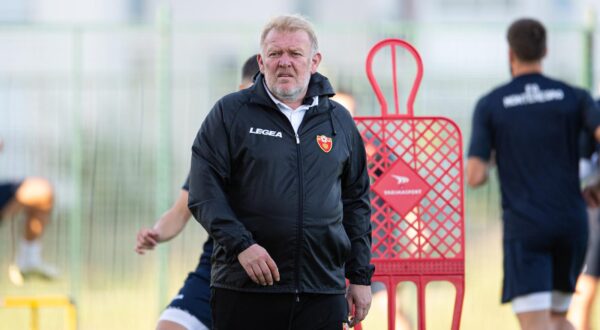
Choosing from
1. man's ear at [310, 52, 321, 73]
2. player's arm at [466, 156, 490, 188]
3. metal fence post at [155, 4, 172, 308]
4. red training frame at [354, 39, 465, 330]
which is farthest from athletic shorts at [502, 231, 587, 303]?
metal fence post at [155, 4, 172, 308]

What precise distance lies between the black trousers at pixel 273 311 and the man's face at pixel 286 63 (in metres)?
0.77

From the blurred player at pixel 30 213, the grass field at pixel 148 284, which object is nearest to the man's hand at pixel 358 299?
the grass field at pixel 148 284

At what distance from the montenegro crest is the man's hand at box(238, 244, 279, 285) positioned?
0.48 meters

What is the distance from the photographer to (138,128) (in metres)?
10.6

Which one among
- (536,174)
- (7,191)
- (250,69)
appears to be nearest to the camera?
(250,69)

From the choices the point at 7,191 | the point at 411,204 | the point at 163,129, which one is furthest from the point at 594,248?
the point at 7,191

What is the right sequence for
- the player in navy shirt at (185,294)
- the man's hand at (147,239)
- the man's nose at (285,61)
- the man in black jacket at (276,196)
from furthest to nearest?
the player in navy shirt at (185,294)
the man's hand at (147,239)
the man's nose at (285,61)
the man in black jacket at (276,196)

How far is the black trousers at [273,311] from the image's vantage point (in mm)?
4523

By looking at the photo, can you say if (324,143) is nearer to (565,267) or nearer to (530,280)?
(530,280)

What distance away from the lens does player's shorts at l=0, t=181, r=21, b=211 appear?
33.3 ft

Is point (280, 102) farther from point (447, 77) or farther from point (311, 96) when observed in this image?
point (447, 77)

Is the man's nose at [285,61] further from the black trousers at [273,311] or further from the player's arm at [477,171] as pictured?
the player's arm at [477,171]

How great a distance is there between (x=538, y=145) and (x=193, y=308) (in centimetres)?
207

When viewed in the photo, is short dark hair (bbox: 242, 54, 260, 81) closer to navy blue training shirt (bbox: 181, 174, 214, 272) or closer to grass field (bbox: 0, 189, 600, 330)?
navy blue training shirt (bbox: 181, 174, 214, 272)
